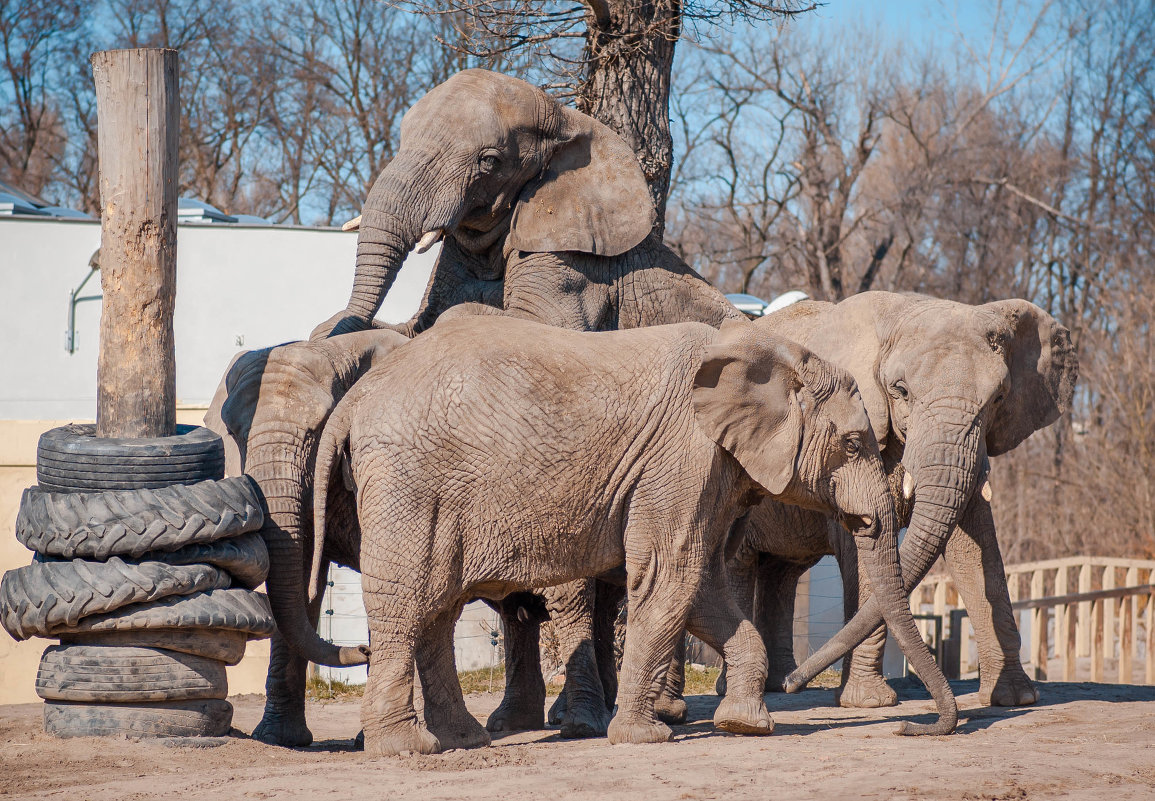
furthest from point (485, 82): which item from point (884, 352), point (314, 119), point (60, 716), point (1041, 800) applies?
point (314, 119)

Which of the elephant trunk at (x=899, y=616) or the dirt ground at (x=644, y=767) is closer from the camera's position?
the dirt ground at (x=644, y=767)

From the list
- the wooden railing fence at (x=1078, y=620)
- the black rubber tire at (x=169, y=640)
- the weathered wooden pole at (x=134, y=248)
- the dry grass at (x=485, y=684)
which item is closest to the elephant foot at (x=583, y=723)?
the black rubber tire at (x=169, y=640)

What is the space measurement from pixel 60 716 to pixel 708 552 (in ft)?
10.1

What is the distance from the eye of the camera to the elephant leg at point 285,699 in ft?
23.3

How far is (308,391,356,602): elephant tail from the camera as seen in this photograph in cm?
660

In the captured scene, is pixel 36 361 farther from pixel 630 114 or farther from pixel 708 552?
pixel 708 552

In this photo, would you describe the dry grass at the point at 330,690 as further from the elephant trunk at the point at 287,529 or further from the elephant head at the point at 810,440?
the elephant head at the point at 810,440

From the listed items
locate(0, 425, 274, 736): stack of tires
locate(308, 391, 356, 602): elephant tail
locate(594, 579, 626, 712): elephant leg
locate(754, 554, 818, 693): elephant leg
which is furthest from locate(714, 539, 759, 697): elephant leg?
locate(0, 425, 274, 736): stack of tires

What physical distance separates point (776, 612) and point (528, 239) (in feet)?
11.1

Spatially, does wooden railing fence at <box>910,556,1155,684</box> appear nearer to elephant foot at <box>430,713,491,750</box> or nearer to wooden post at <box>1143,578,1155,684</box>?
wooden post at <box>1143,578,1155,684</box>

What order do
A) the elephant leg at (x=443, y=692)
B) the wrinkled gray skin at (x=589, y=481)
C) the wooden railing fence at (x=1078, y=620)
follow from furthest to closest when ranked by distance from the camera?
the wooden railing fence at (x=1078, y=620), the elephant leg at (x=443, y=692), the wrinkled gray skin at (x=589, y=481)

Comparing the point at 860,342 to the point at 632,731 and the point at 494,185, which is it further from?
the point at 632,731

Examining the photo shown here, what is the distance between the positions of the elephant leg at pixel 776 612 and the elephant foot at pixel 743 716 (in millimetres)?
2971

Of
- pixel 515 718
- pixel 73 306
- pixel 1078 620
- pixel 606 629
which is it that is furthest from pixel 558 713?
pixel 73 306
